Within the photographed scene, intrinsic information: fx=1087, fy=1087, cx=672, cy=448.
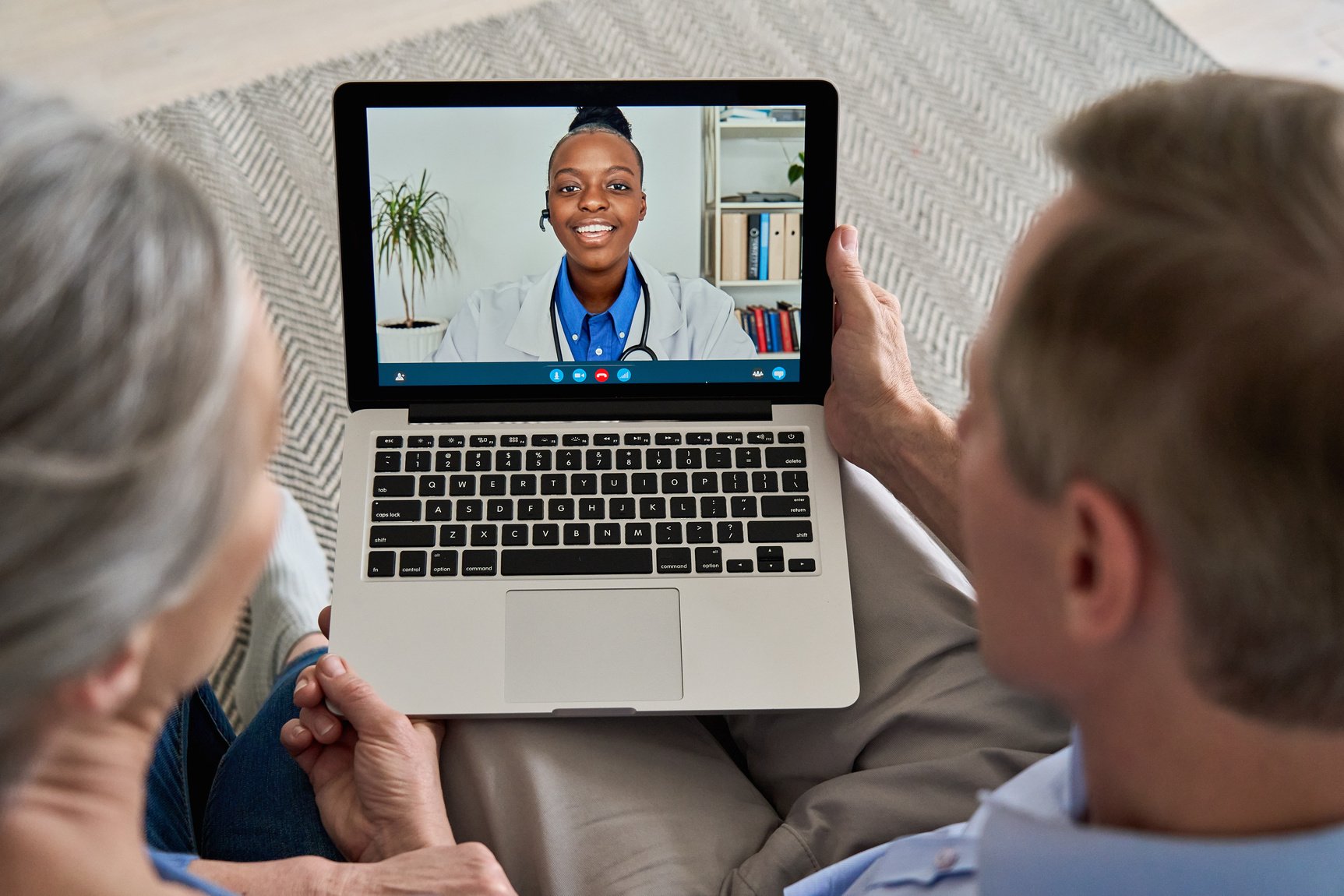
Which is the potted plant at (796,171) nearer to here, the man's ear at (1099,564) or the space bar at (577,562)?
the space bar at (577,562)

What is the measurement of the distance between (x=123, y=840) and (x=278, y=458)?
3.38 ft

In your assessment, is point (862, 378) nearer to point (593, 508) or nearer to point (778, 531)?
point (778, 531)

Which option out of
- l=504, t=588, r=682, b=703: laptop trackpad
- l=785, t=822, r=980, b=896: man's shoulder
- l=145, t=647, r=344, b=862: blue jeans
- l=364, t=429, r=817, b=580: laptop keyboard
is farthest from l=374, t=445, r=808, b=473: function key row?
l=785, t=822, r=980, b=896: man's shoulder

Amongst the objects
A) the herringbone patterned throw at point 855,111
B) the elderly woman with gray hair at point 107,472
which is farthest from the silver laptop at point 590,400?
the herringbone patterned throw at point 855,111

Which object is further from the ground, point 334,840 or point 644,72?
point 644,72

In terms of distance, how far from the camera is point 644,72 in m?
1.89

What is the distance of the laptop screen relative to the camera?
3.09 ft

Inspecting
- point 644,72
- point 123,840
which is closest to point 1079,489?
point 123,840

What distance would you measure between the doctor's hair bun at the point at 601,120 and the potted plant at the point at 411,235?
136 millimetres

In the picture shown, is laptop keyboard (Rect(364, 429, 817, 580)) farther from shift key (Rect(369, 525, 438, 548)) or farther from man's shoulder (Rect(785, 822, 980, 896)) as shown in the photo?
man's shoulder (Rect(785, 822, 980, 896))

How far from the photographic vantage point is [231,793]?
2.95ft

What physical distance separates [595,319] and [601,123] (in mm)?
171

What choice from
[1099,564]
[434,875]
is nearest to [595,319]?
[434,875]

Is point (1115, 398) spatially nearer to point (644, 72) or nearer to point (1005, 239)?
point (1005, 239)
